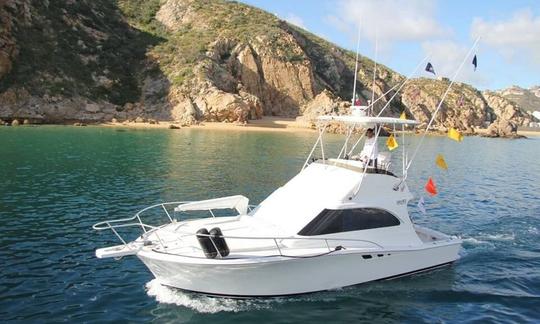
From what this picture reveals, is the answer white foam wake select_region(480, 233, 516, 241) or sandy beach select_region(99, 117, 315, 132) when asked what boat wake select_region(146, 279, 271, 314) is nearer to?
white foam wake select_region(480, 233, 516, 241)

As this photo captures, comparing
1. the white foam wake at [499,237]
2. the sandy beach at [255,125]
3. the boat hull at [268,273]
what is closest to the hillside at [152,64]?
the sandy beach at [255,125]

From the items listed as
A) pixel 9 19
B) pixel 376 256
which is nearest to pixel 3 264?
pixel 376 256

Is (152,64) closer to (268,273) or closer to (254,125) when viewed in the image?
(254,125)

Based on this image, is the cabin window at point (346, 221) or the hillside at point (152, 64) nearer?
the cabin window at point (346, 221)

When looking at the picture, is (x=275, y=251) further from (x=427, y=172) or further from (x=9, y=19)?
(x=9, y=19)

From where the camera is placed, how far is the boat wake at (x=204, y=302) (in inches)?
446

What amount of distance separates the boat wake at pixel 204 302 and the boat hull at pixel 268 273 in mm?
173

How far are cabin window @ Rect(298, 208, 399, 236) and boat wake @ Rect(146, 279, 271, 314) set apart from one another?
2.22 m

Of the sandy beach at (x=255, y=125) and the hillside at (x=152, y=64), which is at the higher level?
the hillside at (x=152, y=64)

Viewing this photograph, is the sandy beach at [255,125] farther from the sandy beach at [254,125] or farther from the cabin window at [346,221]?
the cabin window at [346,221]

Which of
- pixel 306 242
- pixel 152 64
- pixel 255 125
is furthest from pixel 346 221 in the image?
pixel 152 64

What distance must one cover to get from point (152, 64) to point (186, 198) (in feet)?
220

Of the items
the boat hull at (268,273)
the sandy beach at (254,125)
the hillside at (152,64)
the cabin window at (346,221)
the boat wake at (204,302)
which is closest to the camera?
the boat hull at (268,273)

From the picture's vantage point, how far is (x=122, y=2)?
105m
